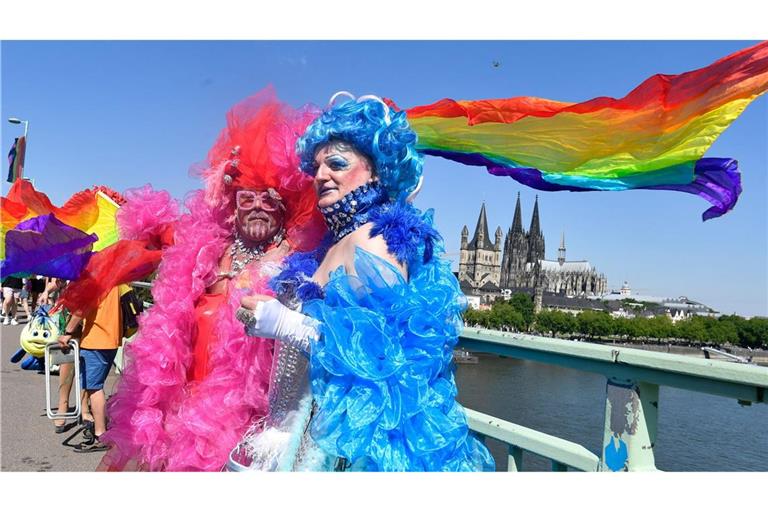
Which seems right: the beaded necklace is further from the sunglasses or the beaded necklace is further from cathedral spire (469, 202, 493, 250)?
cathedral spire (469, 202, 493, 250)

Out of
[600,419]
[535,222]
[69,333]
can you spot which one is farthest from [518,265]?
[69,333]

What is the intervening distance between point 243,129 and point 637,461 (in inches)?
80.1

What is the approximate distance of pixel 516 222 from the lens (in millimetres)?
Answer: 107125

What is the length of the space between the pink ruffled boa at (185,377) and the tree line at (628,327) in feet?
232

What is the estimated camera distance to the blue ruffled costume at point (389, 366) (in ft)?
5.29

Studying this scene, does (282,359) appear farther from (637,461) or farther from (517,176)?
(517,176)

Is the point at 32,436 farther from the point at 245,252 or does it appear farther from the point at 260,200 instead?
the point at 260,200

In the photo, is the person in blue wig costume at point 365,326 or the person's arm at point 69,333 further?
the person's arm at point 69,333

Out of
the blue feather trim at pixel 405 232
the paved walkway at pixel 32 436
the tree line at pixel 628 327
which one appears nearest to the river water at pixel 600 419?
the paved walkway at pixel 32 436

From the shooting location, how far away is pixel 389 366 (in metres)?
1.64

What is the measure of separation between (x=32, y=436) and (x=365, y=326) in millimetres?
3400

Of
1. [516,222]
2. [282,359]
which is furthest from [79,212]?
[516,222]

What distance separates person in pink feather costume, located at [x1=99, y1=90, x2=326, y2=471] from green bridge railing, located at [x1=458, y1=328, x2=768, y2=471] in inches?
39.5

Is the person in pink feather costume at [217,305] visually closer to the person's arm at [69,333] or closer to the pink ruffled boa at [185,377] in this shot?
the pink ruffled boa at [185,377]
